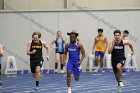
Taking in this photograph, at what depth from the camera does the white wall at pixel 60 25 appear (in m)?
23.2

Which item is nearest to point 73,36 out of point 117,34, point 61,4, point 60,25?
point 117,34

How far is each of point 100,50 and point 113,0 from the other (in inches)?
136

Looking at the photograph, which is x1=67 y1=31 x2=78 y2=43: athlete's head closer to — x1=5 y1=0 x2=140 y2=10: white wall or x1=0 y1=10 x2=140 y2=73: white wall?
x1=0 y1=10 x2=140 y2=73: white wall

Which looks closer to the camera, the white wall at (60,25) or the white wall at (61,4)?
the white wall at (60,25)

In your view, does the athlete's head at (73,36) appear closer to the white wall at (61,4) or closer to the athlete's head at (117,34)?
the athlete's head at (117,34)

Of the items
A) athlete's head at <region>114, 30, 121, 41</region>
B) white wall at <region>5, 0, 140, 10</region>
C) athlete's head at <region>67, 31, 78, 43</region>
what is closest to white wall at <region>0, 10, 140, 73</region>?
white wall at <region>5, 0, 140, 10</region>

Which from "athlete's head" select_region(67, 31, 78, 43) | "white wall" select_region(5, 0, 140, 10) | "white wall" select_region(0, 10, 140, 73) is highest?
"white wall" select_region(5, 0, 140, 10)

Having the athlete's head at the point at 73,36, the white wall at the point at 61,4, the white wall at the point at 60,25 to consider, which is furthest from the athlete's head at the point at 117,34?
the white wall at the point at 61,4

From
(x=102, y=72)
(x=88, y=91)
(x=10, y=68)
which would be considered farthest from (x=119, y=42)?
(x=10, y=68)

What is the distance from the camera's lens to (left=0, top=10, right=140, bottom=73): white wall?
23.2m

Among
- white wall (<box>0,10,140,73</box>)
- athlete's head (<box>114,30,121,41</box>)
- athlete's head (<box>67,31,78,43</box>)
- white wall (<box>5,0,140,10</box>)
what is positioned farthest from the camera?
white wall (<box>5,0,140,10</box>)

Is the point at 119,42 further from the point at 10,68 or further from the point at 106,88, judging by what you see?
the point at 10,68

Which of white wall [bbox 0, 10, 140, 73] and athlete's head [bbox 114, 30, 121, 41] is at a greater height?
white wall [bbox 0, 10, 140, 73]

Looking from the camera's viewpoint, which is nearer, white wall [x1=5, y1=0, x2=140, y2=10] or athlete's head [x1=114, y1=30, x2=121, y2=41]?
athlete's head [x1=114, y1=30, x2=121, y2=41]
